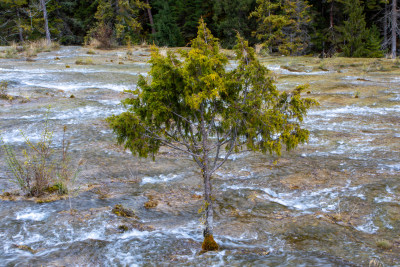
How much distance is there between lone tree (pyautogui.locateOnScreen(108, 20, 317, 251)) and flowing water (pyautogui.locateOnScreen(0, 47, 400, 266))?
0.79 meters

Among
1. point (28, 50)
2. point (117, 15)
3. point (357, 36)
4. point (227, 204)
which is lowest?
point (227, 204)

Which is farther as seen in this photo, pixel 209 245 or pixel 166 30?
pixel 166 30

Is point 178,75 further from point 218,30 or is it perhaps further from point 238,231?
point 218,30

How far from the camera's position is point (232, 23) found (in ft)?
107

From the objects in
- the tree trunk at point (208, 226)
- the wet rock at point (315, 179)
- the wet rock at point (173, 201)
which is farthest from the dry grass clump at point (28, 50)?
the tree trunk at point (208, 226)

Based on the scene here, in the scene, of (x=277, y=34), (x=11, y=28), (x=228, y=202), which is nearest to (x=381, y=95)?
(x=228, y=202)

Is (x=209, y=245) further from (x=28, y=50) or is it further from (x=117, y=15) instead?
(x=117, y=15)

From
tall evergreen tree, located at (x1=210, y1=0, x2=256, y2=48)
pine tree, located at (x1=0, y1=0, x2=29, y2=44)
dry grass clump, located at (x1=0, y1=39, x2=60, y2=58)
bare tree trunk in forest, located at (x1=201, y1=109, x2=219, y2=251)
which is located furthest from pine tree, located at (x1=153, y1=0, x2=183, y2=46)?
bare tree trunk in forest, located at (x1=201, y1=109, x2=219, y2=251)

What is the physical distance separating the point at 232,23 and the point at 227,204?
2986 centimetres

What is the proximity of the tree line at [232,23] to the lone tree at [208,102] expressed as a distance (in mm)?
21195

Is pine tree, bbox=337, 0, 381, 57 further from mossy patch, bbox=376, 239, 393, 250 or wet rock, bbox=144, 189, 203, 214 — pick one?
Answer: mossy patch, bbox=376, 239, 393, 250

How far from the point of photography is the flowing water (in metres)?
3.80

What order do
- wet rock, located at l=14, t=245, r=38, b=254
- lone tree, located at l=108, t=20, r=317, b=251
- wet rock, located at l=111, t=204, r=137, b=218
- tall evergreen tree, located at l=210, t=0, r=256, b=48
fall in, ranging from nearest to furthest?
lone tree, located at l=108, t=20, r=317, b=251 < wet rock, located at l=14, t=245, r=38, b=254 < wet rock, located at l=111, t=204, r=137, b=218 < tall evergreen tree, located at l=210, t=0, r=256, b=48

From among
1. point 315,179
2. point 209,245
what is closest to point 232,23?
point 315,179
